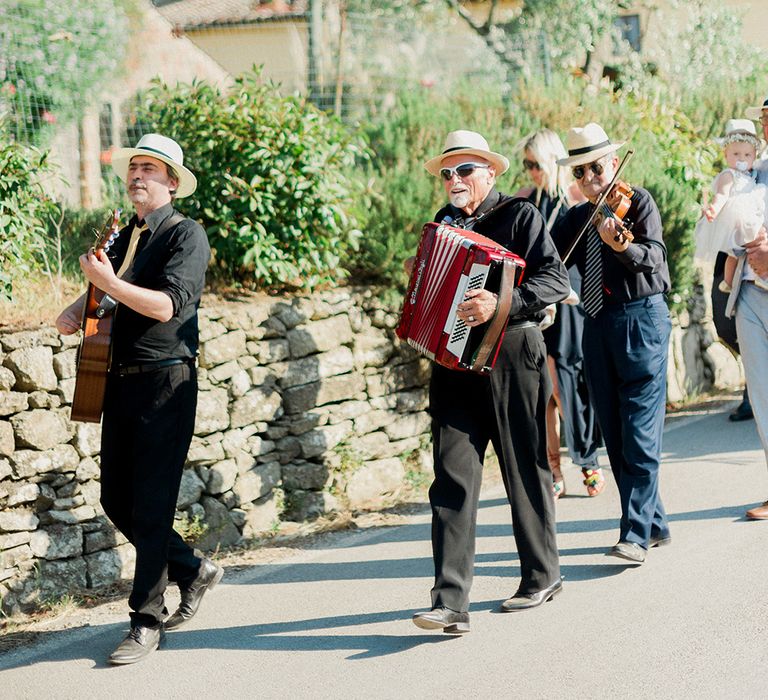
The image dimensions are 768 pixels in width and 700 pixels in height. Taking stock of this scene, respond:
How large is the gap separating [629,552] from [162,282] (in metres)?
2.72

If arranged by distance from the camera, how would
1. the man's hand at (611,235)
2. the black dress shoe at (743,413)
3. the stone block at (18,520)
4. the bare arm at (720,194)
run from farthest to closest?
1. the black dress shoe at (743,413)
2. the bare arm at (720,194)
3. the stone block at (18,520)
4. the man's hand at (611,235)

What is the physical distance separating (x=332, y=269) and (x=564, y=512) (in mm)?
2502

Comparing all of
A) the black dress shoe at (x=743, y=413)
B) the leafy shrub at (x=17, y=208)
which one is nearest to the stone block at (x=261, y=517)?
the leafy shrub at (x=17, y=208)

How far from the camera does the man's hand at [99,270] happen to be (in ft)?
15.4

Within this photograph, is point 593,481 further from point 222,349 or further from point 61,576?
point 61,576

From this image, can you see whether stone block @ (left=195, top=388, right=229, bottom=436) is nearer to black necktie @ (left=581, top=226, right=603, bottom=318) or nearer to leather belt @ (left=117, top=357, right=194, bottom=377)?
leather belt @ (left=117, top=357, right=194, bottom=377)

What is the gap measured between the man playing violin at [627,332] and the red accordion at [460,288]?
1.00m

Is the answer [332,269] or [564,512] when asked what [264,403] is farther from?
[564,512]

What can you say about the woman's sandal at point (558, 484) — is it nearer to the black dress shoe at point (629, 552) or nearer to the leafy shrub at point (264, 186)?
the black dress shoe at point (629, 552)

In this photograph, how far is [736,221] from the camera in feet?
21.1

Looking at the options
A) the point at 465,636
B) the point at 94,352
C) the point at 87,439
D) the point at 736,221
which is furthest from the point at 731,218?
the point at 87,439

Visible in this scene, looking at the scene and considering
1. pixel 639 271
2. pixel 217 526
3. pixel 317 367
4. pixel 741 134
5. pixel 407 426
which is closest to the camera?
pixel 639 271

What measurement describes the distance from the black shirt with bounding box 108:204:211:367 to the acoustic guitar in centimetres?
8

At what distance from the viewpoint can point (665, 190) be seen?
419 inches
